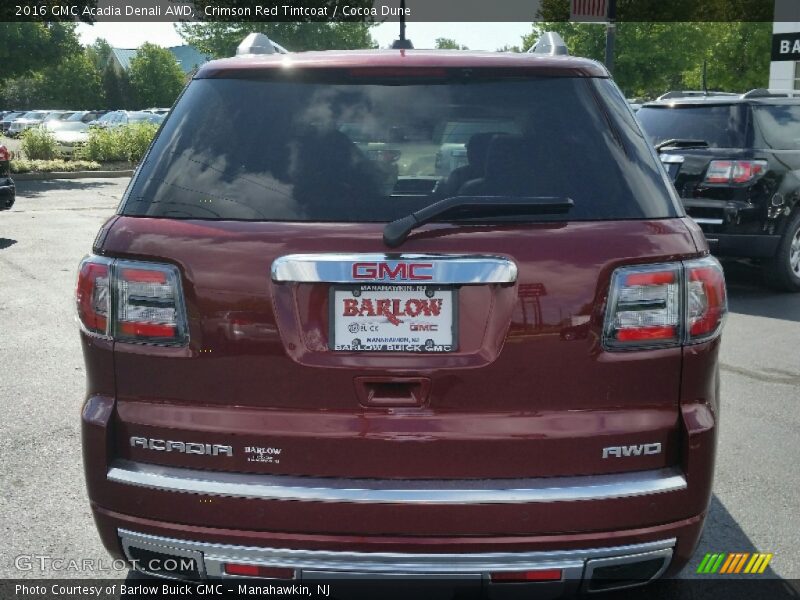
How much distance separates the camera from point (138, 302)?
2.69m

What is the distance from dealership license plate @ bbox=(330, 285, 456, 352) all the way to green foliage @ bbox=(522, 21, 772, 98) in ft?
140

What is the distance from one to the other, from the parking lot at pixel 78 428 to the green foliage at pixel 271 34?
32.2 meters

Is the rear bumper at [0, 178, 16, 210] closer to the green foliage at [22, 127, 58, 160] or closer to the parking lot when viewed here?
the parking lot

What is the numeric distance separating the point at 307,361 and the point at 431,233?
1.59 ft

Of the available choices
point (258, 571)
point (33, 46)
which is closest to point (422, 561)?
point (258, 571)

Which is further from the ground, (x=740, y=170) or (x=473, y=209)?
(x=473, y=209)

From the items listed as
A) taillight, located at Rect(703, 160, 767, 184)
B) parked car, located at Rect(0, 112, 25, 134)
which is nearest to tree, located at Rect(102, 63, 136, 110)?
parked car, located at Rect(0, 112, 25, 134)

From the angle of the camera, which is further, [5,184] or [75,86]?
[75,86]

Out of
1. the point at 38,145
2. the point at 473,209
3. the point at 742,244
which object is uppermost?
the point at 473,209

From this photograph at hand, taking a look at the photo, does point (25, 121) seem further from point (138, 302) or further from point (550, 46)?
point (138, 302)

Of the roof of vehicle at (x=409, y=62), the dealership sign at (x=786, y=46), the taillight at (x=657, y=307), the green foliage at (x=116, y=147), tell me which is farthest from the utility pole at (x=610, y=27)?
the green foliage at (x=116, y=147)

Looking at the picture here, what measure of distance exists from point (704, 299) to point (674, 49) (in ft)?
148

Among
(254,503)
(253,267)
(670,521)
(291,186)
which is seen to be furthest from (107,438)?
(670,521)

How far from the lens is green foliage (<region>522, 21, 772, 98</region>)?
4453 centimetres
